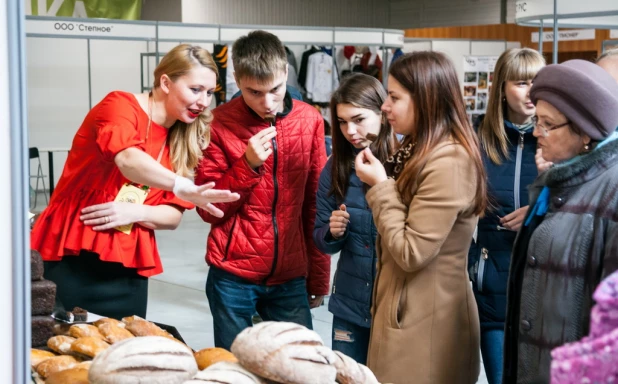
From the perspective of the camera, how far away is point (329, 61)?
37.4 ft

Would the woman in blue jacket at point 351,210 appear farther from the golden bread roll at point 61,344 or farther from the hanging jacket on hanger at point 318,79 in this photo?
the hanging jacket on hanger at point 318,79

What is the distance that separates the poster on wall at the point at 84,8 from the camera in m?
12.4

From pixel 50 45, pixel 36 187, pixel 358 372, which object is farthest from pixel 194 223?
pixel 358 372

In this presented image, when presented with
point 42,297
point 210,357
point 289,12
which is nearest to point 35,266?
point 42,297

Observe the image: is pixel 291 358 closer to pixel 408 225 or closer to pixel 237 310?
pixel 408 225

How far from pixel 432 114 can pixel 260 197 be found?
77 cm

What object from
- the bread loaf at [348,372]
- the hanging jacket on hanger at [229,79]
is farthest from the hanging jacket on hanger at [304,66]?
the bread loaf at [348,372]

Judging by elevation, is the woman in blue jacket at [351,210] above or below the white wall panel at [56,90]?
below

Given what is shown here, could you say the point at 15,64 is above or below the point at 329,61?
below

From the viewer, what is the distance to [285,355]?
116 centimetres

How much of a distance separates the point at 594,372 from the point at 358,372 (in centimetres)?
47

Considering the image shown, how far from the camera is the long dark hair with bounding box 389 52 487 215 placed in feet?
6.57

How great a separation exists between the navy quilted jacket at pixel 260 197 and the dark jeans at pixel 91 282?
0.38 m

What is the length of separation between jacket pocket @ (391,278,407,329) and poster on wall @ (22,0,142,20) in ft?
36.9
